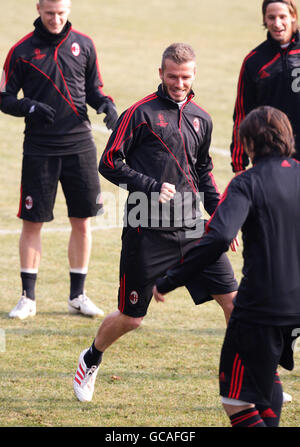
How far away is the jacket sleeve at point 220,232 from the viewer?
13.3 feet

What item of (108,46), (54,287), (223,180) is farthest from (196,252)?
(108,46)

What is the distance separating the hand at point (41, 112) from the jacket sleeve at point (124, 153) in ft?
6.14

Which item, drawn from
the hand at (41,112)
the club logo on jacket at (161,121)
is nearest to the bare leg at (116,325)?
the club logo on jacket at (161,121)

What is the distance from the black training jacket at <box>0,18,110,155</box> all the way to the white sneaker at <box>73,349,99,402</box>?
2.40 m

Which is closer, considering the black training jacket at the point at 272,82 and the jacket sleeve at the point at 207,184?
the jacket sleeve at the point at 207,184

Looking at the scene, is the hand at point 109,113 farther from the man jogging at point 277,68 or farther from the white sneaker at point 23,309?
the white sneaker at point 23,309

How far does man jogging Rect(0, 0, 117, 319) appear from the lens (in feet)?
24.5

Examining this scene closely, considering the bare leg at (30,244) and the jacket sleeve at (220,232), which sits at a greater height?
the jacket sleeve at (220,232)

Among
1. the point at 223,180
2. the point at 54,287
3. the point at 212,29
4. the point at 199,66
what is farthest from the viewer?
the point at 212,29

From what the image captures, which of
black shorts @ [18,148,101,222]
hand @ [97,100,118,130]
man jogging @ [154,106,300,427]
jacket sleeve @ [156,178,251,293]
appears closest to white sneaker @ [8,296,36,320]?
black shorts @ [18,148,101,222]

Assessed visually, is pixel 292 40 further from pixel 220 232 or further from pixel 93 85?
pixel 220 232

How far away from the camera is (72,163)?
301 inches
